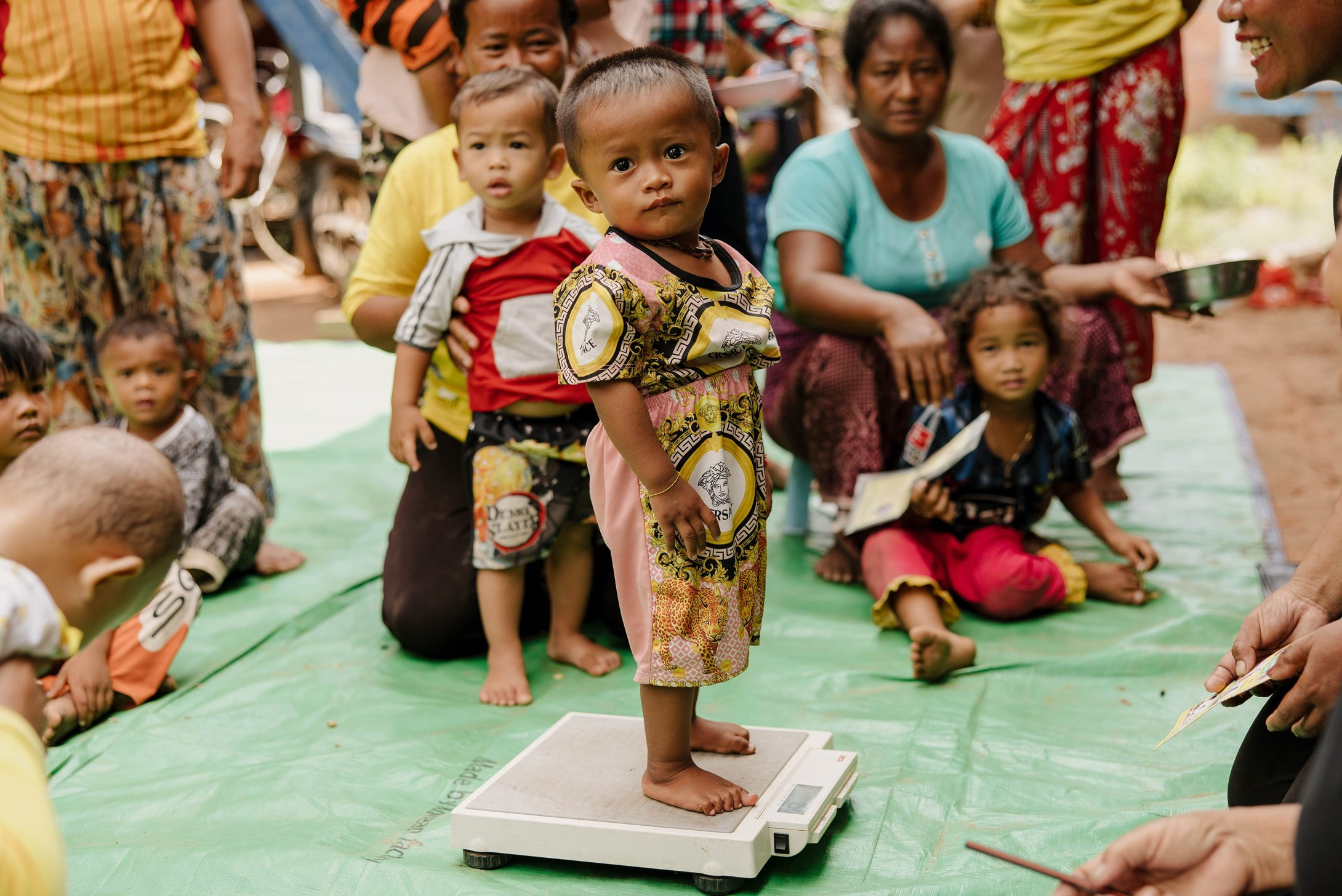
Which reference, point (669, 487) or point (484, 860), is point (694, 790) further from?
point (669, 487)

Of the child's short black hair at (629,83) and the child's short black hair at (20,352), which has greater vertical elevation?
the child's short black hair at (629,83)

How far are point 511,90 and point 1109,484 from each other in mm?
2186

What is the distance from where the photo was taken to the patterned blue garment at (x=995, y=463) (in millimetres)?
2947

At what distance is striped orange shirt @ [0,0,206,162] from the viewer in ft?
9.43

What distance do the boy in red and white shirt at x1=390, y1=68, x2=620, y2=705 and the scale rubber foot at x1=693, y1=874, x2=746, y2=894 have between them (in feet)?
2.66

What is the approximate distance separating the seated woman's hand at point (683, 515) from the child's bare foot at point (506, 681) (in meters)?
0.86

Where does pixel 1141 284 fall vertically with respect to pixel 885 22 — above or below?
below

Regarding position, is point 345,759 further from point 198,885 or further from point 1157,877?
point 1157,877

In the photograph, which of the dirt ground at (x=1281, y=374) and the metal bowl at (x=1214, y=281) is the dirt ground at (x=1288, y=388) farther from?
the metal bowl at (x=1214, y=281)

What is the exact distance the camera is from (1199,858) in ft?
3.84

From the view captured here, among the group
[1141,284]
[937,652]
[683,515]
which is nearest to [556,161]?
[683,515]

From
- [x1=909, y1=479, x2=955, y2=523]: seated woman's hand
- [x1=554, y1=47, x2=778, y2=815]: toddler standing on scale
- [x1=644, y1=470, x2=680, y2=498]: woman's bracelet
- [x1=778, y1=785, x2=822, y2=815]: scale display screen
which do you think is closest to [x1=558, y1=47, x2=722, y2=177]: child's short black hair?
[x1=554, y1=47, x2=778, y2=815]: toddler standing on scale

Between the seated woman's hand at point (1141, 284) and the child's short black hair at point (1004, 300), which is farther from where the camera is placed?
the seated woman's hand at point (1141, 284)

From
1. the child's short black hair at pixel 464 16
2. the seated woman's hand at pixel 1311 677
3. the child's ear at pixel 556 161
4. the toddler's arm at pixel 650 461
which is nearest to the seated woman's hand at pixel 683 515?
the toddler's arm at pixel 650 461
